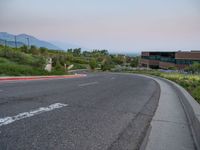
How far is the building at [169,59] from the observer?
9381 cm

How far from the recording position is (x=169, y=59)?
10450cm

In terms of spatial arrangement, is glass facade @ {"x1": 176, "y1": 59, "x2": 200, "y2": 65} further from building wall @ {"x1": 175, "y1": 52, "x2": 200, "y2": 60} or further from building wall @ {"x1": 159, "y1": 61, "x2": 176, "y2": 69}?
building wall @ {"x1": 159, "y1": 61, "x2": 176, "y2": 69}

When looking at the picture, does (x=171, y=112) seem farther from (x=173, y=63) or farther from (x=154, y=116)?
(x=173, y=63)

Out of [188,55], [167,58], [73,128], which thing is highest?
[188,55]

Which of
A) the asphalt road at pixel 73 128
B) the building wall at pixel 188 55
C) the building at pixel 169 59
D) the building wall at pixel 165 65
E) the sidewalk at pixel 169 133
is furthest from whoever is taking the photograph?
the building wall at pixel 165 65

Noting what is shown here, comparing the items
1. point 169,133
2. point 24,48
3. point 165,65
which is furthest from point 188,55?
point 169,133

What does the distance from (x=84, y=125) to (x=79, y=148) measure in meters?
1.39

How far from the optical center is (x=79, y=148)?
4059 mm

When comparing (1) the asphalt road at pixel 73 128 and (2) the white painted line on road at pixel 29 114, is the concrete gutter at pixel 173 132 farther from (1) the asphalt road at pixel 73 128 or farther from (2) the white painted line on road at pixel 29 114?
(2) the white painted line on road at pixel 29 114

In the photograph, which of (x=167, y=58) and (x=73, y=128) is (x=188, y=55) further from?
(x=73, y=128)

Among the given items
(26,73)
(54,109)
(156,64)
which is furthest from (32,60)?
(156,64)

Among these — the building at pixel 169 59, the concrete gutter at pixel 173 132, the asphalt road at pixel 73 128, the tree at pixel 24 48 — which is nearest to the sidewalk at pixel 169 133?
the concrete gutter at pixel 173 132

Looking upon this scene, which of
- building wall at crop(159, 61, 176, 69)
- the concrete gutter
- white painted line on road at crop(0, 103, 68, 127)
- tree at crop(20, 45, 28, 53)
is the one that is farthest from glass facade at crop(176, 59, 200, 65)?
white painted line on road at crop(0, 103, 68, 127)

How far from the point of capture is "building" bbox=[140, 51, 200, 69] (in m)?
93.8
